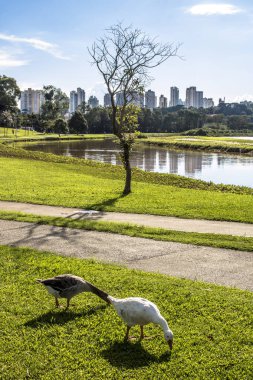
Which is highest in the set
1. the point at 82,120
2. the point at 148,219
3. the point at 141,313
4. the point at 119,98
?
the point at 82,120

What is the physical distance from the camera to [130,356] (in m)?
7.12

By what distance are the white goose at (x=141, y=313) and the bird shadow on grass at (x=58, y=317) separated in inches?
56.9

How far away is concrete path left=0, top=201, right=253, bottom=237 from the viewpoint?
16297 mm

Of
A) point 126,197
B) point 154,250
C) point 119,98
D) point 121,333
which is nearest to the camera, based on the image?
point 121,333

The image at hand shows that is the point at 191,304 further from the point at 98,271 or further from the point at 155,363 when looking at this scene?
the point at 98,271

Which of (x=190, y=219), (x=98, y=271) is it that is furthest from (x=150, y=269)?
(x=190, y=219)

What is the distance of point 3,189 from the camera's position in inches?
1006

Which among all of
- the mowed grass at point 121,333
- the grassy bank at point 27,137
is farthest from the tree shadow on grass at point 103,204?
the grassy bank at point 27,137

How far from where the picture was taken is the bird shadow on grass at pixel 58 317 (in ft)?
26.9

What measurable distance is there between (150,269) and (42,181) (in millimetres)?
19663

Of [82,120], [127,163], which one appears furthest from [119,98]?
[82,120]

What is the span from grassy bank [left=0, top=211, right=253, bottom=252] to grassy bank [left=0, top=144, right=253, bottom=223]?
11.0 ft

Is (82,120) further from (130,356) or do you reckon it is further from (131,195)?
(130,356)

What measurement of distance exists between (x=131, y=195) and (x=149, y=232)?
9.16m
